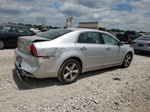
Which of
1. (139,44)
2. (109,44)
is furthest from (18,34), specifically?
(139,44)

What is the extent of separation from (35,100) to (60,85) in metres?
0.93

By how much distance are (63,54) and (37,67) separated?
0.71 meters

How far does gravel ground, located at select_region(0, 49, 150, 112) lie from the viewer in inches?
109

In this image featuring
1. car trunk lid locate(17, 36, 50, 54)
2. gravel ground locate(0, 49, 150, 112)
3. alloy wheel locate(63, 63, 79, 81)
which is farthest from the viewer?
alloy wheel locate(63, 63, 79, 81)

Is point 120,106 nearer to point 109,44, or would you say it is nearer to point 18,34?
point 109,44

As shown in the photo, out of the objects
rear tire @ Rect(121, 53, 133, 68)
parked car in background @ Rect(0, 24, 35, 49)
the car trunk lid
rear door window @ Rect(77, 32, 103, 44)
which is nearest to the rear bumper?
the car trunk lid

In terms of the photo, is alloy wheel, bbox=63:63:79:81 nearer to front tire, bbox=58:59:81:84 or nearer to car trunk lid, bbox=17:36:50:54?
front tire, bbox=58:59:81:84

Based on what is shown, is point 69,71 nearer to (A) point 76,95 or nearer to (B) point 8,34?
(A) point 76,95

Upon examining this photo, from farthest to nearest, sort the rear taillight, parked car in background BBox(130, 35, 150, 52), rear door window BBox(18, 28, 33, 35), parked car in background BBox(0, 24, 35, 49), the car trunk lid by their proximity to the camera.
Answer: parked car in background BBox(130, 35, 150, 52) → rear door window BBox(18, 28, 33, 35) → parked car in background BBox(0, 24, 35, 49) → the car trunk lid → the rear taillight

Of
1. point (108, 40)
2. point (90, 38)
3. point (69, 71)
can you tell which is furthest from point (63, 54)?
point (108, 40)

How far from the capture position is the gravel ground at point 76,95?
278cm

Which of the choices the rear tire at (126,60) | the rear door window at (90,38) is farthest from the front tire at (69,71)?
the rear tire at (126,60)

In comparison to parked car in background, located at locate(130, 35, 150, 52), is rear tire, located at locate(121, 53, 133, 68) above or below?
below

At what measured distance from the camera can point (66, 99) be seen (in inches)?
121
